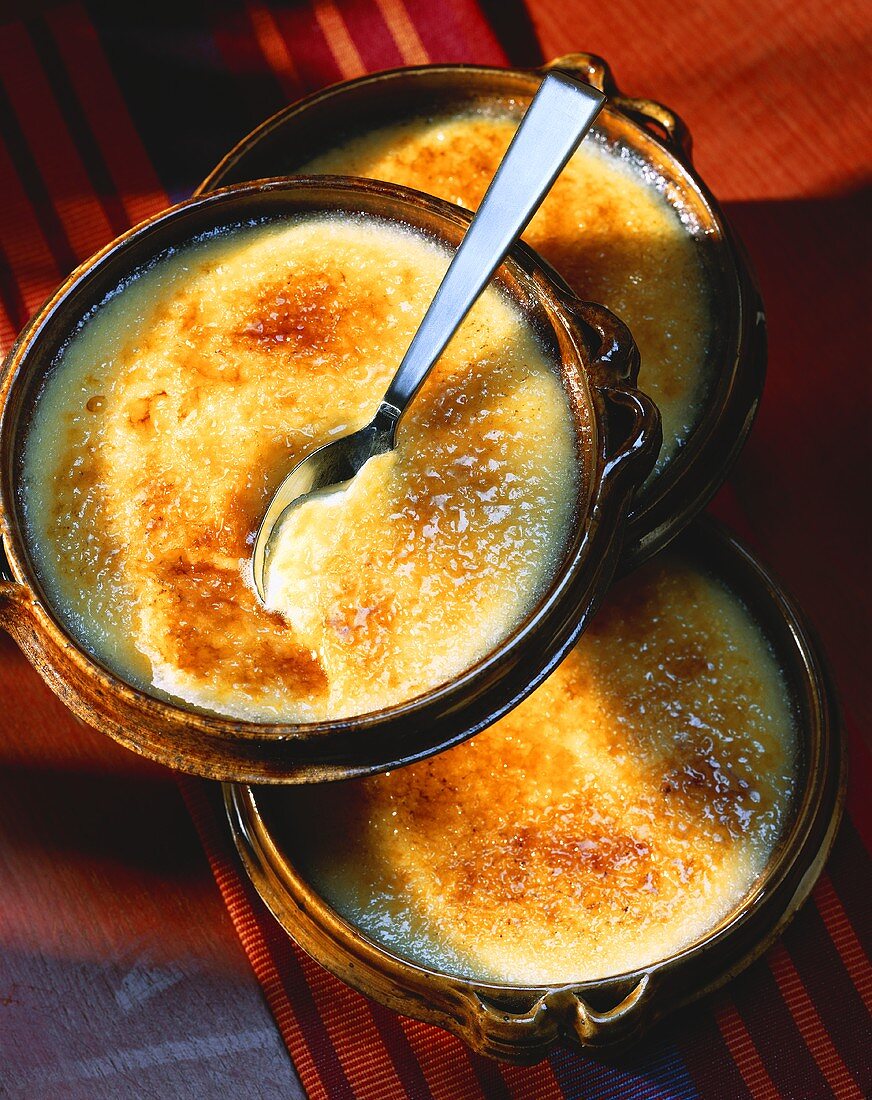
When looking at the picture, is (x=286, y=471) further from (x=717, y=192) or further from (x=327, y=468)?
(x=717, y=192)

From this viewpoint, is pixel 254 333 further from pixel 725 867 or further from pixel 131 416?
pixel 725 867

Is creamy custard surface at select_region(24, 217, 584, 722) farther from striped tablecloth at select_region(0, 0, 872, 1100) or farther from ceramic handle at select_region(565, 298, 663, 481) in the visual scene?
striped tablecloth at select_region(0, 0, 872, 1100)

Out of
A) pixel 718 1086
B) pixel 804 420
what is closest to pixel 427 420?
pixel 804 420

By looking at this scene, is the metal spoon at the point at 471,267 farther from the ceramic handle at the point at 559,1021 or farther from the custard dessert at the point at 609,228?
the ceramic handle at the point at 559,1021

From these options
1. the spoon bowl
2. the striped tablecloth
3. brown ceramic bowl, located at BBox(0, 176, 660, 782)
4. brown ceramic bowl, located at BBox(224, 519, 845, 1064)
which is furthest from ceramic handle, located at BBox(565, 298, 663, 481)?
the striped tablecloth

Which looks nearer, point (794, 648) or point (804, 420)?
point (794, 648)

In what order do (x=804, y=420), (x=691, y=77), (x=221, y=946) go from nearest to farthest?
(x=221, y=946), (x=804, y=420), (x=691, y=77)

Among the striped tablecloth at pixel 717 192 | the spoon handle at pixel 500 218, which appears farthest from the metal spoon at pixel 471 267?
the striped tablecloth at pixel 717 192
